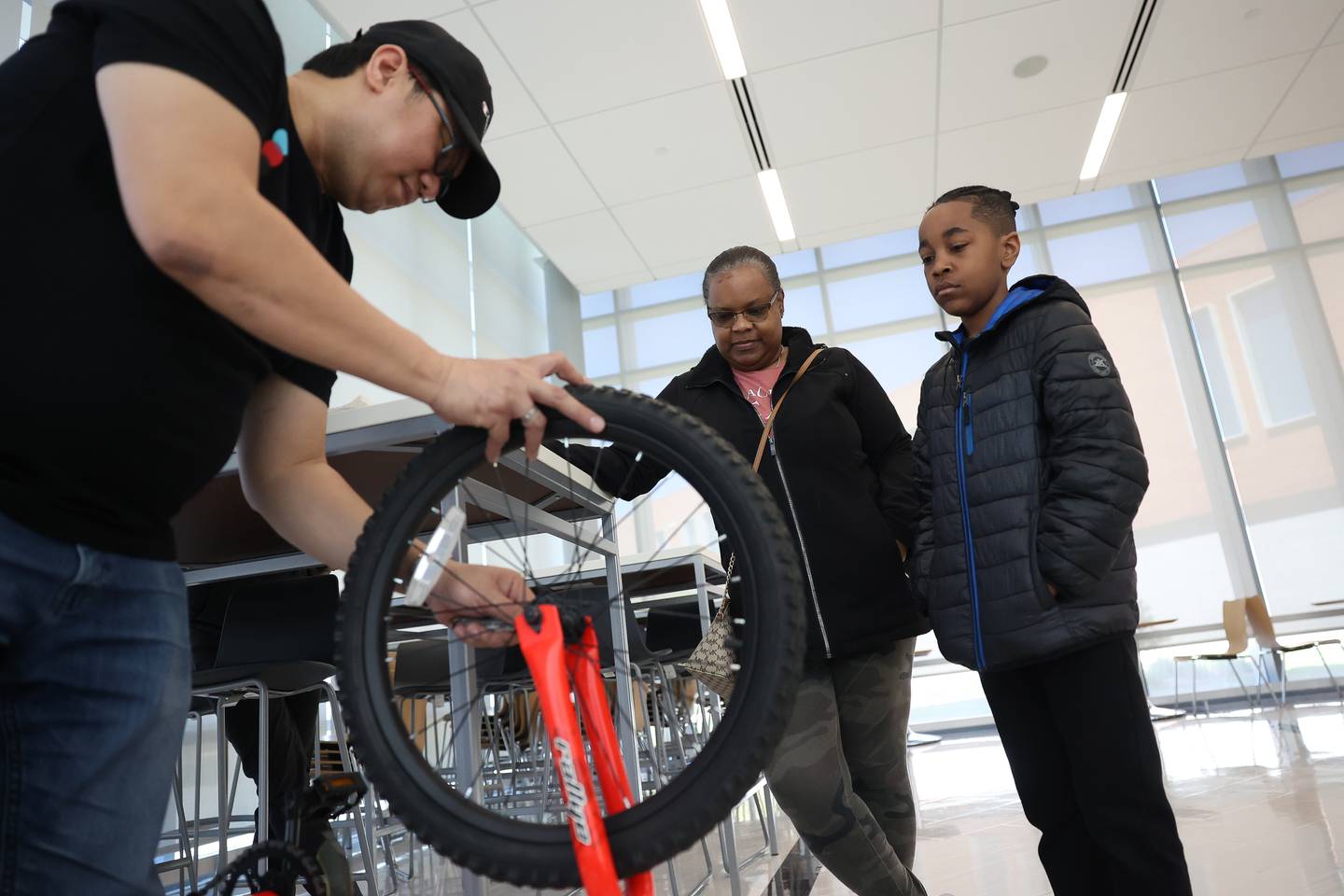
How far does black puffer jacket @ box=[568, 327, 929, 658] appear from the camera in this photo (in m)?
1.58

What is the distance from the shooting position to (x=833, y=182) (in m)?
6.14

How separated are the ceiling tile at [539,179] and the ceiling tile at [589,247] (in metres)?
0.14

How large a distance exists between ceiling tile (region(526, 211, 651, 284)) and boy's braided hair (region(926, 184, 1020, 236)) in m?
4.78

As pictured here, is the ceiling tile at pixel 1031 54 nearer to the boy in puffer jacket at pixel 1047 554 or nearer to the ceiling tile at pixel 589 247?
the ceiling tile at pixel 589 247

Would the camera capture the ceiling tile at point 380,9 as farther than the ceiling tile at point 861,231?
No

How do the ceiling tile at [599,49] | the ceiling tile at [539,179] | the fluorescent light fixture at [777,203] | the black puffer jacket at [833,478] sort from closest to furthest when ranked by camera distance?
the black puffer jacket at [833,478]
the ceiling tile at [599,49]
the ceiling tile at [539,179]
the fluorescent light fixture at [777,203]

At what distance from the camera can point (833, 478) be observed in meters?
1.68

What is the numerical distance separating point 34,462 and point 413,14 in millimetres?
4156

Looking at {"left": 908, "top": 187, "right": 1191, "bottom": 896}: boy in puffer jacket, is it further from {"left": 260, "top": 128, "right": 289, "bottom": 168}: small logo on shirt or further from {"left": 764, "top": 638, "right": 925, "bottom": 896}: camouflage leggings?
{"left": 260, "top": 128, "right": 289, "bottom": 168}: small logo on shirt

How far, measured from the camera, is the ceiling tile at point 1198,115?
5453mm

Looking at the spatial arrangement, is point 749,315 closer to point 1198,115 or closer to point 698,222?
point 698,222

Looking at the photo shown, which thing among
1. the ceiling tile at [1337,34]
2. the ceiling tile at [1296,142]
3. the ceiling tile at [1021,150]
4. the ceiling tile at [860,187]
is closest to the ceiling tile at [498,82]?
the ceiling tile at [860,187]

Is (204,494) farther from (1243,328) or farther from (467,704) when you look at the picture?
(1243,328)

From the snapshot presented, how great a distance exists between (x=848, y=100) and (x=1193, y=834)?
409 cm
